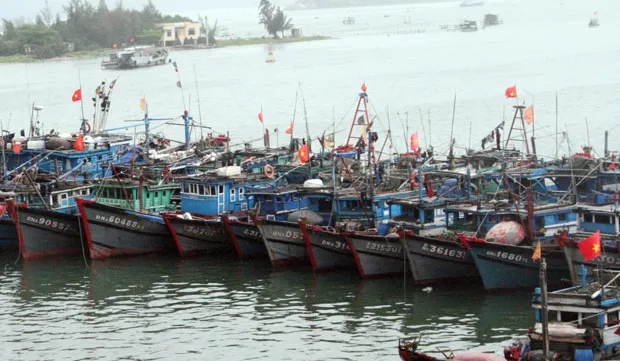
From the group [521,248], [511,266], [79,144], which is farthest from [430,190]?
[79,144]

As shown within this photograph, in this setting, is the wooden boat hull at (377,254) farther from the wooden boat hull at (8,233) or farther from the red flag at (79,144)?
the red flag at (79,144)

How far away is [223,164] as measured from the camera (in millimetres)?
56750

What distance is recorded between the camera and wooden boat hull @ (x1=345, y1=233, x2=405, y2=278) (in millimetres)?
43812

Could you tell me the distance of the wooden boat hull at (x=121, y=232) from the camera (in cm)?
4934

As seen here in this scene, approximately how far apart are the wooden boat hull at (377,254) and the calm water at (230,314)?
0.48 metres

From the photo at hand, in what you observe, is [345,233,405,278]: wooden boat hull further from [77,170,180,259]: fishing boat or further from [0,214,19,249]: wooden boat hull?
[0,214,19,249]: wooden boat hull

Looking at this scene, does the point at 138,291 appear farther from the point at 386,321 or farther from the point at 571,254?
the point at 571,254

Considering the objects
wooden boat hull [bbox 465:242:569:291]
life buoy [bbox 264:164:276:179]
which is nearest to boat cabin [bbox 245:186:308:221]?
life buoy [bbox 264:164:276:179]

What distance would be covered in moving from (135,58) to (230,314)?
419ft

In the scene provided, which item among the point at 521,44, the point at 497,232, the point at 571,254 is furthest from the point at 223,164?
the point at 521,44

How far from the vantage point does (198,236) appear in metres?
49.5

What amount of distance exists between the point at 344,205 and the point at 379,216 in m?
1.65

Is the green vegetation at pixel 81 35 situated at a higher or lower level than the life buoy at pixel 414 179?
higher

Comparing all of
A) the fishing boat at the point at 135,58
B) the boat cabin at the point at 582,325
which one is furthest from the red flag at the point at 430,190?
the fishing boat at the point at 135,58
